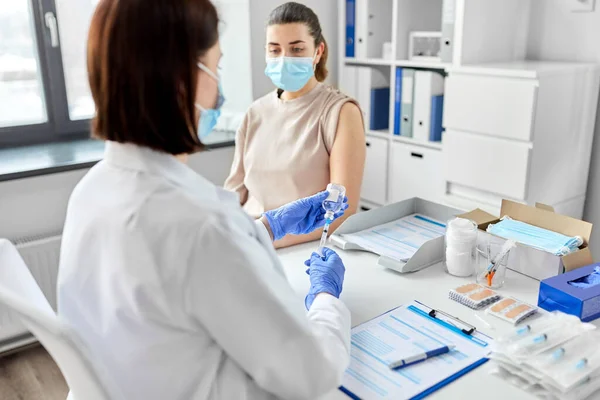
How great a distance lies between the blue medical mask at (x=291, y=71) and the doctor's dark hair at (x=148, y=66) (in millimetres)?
1065

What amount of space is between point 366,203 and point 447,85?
3.13ft

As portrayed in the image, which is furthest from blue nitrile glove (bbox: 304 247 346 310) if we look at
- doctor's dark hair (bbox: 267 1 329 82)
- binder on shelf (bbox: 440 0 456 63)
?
binder on shelf (bbox: 440 0 456 63)

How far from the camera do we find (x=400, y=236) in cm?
158

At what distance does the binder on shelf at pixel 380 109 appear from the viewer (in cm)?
298

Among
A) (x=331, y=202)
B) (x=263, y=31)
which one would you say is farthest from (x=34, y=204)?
(x=331, y=202)

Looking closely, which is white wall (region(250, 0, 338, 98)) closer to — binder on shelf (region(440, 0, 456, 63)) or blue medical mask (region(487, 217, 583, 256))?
binder on shelf (region(440, 0, 456, 63))

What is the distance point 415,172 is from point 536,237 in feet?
4.61

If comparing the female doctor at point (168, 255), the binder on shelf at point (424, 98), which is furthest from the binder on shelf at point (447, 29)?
the female doctor at point (168, 255)

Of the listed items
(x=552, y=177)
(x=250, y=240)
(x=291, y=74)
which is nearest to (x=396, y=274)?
(x=250, y=240)

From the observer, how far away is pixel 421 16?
9.26 ft

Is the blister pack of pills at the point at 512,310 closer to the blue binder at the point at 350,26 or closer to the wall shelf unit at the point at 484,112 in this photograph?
the wall shelf unit at the point at 484,112

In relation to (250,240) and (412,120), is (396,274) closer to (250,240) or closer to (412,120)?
(250,240)

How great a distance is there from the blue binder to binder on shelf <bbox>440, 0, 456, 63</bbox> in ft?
2.18

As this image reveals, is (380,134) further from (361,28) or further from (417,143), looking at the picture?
(361,28)
